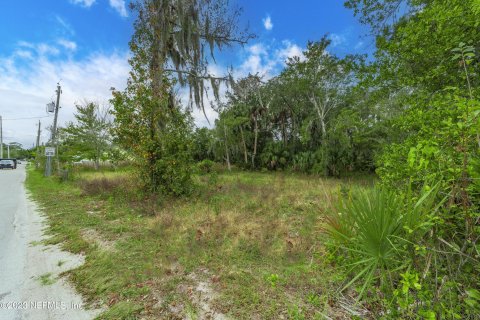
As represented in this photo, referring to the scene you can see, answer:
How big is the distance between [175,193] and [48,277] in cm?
400

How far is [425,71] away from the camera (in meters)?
3.74

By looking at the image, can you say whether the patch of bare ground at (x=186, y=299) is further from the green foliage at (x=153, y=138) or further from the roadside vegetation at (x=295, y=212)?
the green foliage at (x=153, y=138)

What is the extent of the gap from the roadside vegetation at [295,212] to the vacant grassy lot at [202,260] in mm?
20

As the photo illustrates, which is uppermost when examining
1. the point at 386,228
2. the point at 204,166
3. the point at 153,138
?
the point at 153,138

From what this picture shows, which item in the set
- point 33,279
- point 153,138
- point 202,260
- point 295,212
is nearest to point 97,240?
point 33,279

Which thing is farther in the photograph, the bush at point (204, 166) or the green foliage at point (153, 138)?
the bush at point (204, 166)

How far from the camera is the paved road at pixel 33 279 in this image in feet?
6.99

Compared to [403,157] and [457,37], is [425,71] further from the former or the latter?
[403,157]

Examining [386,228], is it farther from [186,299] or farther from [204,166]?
[204,166]

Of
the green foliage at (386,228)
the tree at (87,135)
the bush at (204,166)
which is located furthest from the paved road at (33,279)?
the tree at (87,135)

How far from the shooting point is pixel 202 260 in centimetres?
305

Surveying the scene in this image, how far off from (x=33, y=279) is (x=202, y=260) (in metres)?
1.93

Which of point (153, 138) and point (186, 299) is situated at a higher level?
point (153, 138)

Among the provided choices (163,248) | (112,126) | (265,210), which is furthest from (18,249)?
(265,210)
